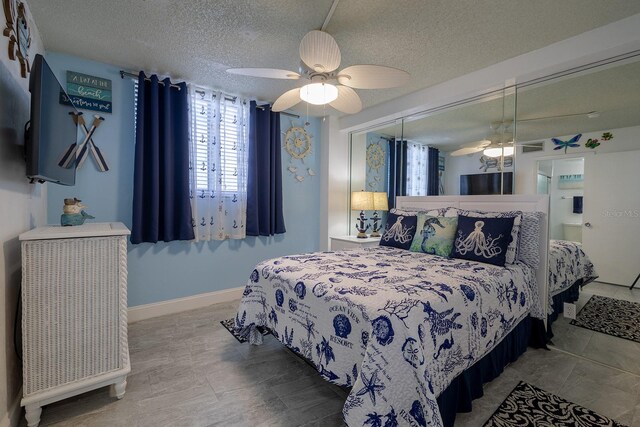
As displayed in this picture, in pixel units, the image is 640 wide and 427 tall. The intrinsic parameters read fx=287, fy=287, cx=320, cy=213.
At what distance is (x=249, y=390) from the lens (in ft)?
5.85

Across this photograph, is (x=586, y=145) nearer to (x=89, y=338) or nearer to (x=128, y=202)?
(x=89, y=338)

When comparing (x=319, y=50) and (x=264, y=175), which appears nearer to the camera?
(x=319, y=50)

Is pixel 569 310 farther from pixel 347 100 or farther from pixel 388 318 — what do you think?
pixel 347 100

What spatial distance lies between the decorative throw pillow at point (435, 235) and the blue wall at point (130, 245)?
193 cm

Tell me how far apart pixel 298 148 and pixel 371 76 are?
85.7 inches

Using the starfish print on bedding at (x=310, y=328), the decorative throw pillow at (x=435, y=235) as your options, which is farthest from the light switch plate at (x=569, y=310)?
the starfish print on bedding at (x=310, y=328)

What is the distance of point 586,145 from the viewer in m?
2.29

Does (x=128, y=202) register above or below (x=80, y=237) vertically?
above

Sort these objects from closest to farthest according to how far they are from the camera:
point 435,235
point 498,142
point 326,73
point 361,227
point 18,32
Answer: point 18,32
point 326,73
point 435,235
point 498,142
point 361,227

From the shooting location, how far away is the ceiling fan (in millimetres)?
1693

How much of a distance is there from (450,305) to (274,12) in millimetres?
2113

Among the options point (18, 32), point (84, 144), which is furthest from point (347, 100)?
point (84, 144)

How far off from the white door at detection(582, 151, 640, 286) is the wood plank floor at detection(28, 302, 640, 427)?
75 centimetres

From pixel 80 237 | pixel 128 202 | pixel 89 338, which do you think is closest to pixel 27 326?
pixel 89 338
